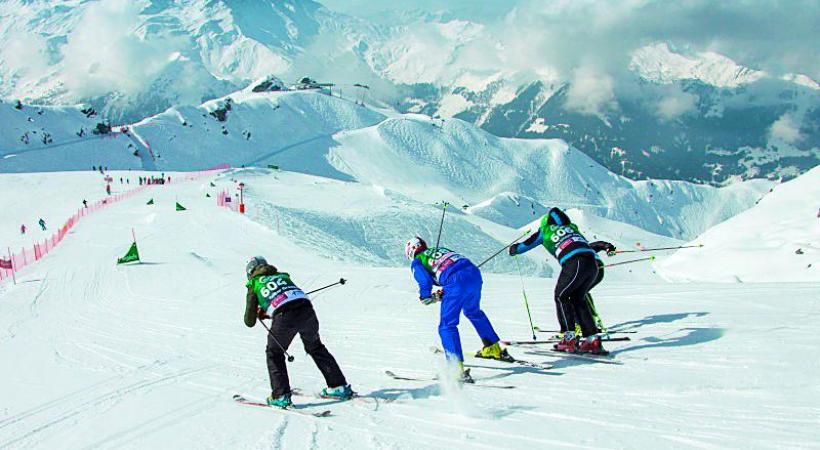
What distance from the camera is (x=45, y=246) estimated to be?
86.2 feet

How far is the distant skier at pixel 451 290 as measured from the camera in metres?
6.45

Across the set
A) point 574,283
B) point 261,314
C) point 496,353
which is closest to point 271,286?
point 261,314

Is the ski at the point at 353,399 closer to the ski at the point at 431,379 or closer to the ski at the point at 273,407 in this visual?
the ski at the point at 273,407

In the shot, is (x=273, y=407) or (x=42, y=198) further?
(x=42, y=198)

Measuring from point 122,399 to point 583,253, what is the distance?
556 centimetres

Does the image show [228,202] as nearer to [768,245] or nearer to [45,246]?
[45,246]

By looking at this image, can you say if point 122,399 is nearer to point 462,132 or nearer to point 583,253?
point 583,253

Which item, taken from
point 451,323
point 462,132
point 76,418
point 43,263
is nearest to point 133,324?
point 76,418

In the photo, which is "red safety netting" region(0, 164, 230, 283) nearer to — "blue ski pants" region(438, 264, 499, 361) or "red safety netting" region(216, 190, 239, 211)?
"red safety netting" region(216, 190, 239, 211)

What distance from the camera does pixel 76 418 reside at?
19.4 feet

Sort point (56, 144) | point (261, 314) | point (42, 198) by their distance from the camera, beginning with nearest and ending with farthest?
point (261, 314) < point (42, 198) < point (56, 144)

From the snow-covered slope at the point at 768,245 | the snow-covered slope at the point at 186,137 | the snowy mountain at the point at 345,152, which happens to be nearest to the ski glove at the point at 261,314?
the snow-covered slope at the point at 768,245

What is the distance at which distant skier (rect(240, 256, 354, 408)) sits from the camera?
5.92 m

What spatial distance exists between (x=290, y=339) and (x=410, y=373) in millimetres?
1807
